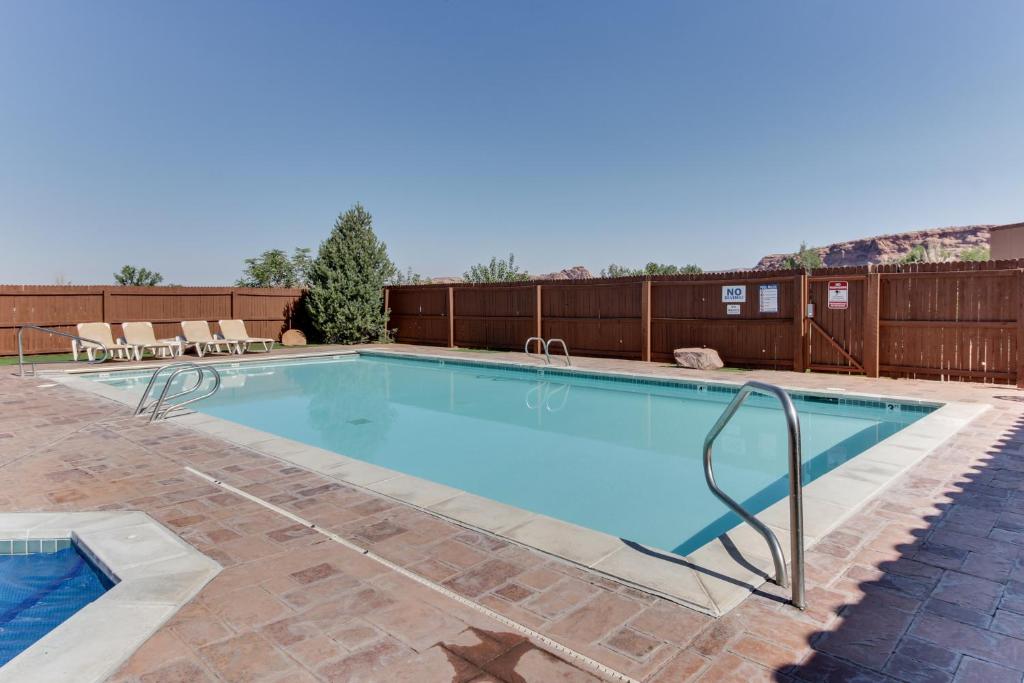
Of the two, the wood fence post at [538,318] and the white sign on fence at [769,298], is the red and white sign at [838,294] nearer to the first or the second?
the white sign on fence at [769,298]

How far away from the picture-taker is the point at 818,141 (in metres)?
26.2

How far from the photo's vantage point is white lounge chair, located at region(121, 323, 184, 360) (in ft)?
46.3

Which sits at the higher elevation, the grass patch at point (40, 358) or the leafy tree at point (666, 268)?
the leafy tree at point (666, 268)

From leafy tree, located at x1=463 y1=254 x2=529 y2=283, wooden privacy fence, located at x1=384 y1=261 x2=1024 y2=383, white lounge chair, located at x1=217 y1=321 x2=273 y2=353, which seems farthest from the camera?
leafy tree, located at x1=463 y1=254 x2=529 y2=283

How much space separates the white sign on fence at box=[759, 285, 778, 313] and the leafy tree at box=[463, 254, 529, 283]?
604 inches

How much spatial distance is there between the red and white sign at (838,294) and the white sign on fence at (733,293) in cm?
160

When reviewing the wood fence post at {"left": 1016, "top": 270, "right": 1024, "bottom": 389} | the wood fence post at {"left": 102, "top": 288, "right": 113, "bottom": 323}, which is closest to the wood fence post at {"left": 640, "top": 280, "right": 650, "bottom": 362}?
the wood fence post at {"left": 1016, "top": 270, "right": 1024, "bottom": 389}

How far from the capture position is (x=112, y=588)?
279 cm

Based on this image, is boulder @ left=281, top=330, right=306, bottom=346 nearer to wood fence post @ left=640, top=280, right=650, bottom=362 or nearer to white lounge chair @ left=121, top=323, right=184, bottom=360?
white lounge chair @ left=121, top=323, right=184, bottom=360

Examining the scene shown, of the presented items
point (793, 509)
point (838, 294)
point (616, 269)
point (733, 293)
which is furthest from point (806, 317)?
point (616, 269)

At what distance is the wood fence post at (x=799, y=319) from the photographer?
10.9 metres

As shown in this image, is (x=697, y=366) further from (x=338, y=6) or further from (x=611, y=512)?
(x=338, y=6)

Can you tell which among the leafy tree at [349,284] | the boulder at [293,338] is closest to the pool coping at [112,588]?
the leafy tree at [349,284]

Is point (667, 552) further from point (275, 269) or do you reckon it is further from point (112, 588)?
point (275, 269)
